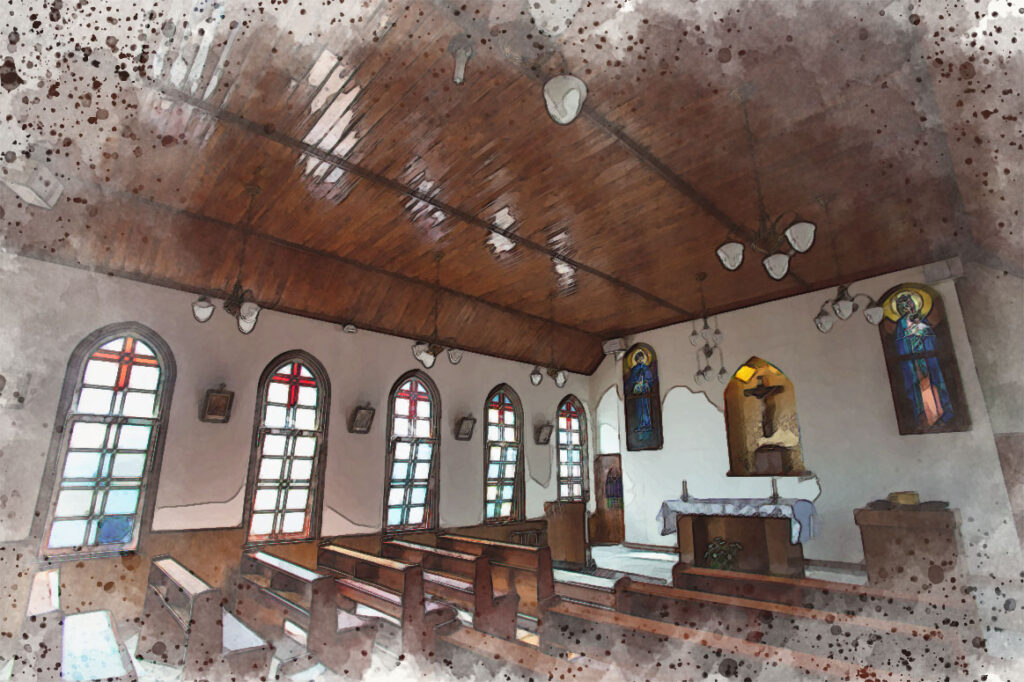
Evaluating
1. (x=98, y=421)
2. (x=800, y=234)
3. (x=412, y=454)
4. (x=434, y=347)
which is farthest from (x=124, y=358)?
(x=800, y=234)

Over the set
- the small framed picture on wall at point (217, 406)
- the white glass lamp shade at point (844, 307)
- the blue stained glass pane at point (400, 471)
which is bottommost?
the blue stained glass pane at point (400, 471)

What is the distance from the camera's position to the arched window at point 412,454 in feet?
23.0

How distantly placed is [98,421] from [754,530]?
22.4ft

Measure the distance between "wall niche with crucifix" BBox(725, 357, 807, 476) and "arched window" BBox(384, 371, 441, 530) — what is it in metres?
4.56

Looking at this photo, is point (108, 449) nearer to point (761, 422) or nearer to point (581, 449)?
point (581, 449)

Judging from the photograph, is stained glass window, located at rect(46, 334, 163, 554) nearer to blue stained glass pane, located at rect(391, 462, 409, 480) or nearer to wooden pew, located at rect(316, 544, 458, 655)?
wooden pew, located at rect(316, 544, 458, 655)

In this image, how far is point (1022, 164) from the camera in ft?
7.54

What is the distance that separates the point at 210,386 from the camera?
5.57 m

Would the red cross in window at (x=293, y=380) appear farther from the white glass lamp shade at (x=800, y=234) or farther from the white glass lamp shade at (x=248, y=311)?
the white glass lamp shade at (x=800, y=234)

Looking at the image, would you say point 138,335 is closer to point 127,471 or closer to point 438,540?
point 127,471

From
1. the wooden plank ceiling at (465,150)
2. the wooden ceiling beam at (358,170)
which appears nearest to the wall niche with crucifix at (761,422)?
the wooden plank ceiling at (465,150)

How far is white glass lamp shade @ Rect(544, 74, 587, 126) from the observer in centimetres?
272

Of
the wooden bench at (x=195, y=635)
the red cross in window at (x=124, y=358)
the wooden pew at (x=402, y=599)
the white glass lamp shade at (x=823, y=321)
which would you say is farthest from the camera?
the white glass lamp shade at (x=823, y=321)

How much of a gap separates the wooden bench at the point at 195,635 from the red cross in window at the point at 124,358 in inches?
86.0
